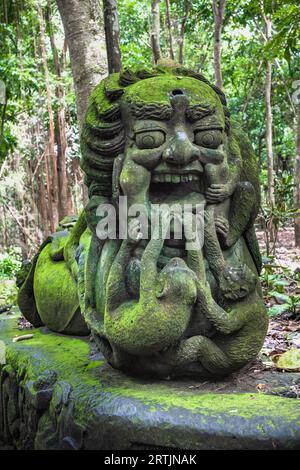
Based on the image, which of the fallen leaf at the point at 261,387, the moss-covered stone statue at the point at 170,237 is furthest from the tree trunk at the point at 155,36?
the fallen leaf at the point at 261,387

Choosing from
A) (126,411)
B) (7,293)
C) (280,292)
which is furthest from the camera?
(7,293)

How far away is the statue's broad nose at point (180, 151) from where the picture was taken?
2.50m

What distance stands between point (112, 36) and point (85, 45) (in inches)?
10.2

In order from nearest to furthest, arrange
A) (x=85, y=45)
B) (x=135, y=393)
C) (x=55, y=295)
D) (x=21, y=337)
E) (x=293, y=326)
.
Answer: (x=135, y=393) < (x=55, y=295) < (x=21, y=337) < (x=293, y=326) < (x=85, y=45)

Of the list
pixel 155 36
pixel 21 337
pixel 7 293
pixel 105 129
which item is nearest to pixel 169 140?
pixel 105 129

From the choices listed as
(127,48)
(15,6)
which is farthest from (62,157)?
(15,6)

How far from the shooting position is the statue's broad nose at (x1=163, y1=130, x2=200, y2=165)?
250 centimetres

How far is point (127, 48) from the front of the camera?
1086 centimetres

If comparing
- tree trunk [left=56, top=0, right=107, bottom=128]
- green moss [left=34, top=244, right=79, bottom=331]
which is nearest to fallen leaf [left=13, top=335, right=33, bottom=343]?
green moss [left=34, top=244, right=79, bottom=331]

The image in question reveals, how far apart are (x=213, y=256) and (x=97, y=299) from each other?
0.62 metres

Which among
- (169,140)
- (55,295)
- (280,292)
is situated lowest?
(280,292)

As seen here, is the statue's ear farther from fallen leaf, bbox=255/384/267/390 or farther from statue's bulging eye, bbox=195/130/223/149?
fallen leaf, bbox=255/384/267/390

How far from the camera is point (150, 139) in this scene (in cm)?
255

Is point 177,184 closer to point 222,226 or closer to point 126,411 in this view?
point 222,226
